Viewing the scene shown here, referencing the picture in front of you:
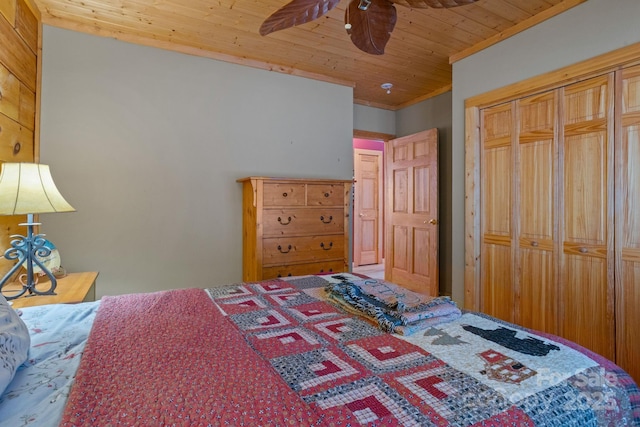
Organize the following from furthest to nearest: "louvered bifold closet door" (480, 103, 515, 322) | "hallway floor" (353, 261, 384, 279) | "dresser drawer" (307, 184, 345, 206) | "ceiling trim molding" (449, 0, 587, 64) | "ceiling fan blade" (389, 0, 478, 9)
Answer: "hallway floor" (353, 261, 384, 279), "dresser drawer" (307, 184, 345, 206), "louvered bifold closet door" (480, 103, 515, 322), "ceiling trim molding" (449, 0, 587, 64), "ceiling fan blade" (389, 0, 478, 9)

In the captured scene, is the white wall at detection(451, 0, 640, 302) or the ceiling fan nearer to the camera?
the ceiling fan

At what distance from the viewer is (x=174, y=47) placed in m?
2.82

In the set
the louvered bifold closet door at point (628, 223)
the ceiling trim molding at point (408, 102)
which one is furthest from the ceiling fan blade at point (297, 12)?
the ceiling trim molding at point (408, 102)

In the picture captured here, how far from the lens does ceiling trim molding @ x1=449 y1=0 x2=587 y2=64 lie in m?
2.26

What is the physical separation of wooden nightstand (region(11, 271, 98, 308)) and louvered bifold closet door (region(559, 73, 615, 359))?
3080mm

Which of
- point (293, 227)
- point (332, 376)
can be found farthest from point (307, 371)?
point (293, 227)

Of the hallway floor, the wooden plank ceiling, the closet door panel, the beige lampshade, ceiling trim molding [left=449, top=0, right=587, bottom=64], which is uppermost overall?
the wooden plank ceiling

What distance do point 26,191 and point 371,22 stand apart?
76.0 inches

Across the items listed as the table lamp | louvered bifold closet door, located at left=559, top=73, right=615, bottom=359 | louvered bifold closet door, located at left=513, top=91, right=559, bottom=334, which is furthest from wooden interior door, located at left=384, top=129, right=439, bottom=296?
the table lamp

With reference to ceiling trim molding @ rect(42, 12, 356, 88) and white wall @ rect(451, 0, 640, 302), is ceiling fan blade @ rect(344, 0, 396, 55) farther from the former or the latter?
ceiling trim molding @ rect(42, 12, 356, 88)

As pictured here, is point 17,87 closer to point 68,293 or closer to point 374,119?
point 68,293

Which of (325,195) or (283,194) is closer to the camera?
(283,194)

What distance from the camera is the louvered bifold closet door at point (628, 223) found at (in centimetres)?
196

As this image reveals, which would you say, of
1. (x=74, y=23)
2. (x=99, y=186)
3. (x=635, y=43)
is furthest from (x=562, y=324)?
(x=74, y=23)
